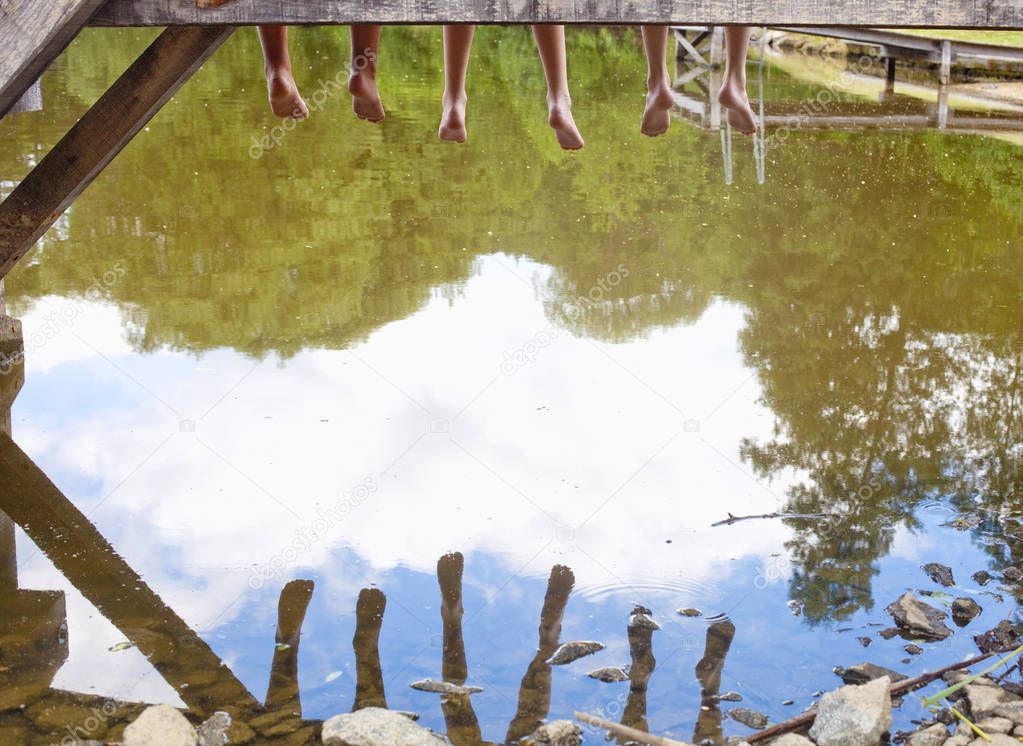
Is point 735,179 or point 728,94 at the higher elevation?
point 735,179

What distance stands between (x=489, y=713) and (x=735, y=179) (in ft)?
32.8

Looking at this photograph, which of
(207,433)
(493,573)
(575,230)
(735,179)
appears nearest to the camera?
(493,573)

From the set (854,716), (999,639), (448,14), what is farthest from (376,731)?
(999,639)

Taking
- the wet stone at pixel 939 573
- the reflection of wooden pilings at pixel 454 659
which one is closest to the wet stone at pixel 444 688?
the reflection of wooden pilings at pixel 454 659

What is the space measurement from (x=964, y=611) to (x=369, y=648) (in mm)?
2218

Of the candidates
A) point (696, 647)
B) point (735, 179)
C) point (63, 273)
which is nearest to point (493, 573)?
point (696, 647)

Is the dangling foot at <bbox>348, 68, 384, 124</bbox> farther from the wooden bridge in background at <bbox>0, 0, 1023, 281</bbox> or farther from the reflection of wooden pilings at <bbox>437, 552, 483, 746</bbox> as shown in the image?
the reflection of wooden pilings at <bbox>437, 552, 483, 746</bbox>

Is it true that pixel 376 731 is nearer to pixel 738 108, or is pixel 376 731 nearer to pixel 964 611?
pixel 964 611

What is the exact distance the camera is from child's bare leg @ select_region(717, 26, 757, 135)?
4.83m

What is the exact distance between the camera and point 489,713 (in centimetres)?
404

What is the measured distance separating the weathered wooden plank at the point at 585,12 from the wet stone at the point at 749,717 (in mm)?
2158

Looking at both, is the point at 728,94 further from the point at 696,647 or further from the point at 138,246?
the point at 138,246

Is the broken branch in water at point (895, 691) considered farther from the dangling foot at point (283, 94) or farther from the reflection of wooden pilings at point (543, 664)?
the dangling foot at point (283, 94)

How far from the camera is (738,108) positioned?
4973mm
